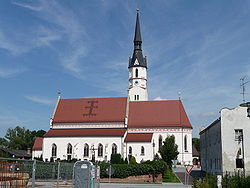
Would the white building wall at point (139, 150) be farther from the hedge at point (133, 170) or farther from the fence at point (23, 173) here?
the fence at point (23, 173)

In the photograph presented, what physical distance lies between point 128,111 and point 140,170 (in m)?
28.6

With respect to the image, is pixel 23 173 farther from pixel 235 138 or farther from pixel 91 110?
pixel 91 110

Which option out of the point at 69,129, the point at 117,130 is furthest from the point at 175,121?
the point at 69,129

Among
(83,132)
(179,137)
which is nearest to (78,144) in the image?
(83,132)

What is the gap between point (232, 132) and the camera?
3106 centimetres

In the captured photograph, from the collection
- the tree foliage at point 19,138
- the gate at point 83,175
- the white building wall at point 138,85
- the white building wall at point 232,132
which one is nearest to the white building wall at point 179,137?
the white building wall at point 138,85

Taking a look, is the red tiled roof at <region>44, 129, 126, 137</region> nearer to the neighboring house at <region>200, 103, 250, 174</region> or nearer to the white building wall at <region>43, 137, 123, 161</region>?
the white building wall at <region>43, 137, 123, 161</region>

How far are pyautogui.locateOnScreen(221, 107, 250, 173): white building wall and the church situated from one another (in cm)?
2595

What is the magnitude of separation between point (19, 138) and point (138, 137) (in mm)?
60116

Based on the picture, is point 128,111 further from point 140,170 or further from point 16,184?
point 16,184

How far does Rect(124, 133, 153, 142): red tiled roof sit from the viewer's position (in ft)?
187

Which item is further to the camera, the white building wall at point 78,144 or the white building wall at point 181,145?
the white building wall at point 181,145

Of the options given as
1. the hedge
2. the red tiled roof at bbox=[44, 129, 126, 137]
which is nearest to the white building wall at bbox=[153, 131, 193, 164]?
the red tiled roof at bbox=[44, 129, 126, 137]

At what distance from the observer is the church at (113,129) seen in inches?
2290
